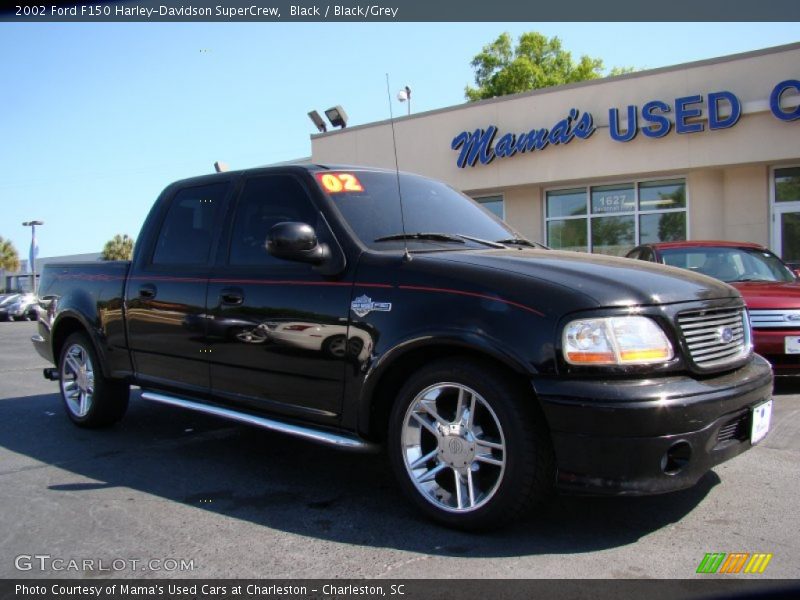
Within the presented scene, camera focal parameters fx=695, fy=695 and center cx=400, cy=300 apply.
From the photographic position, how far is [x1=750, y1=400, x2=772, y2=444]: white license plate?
323 cm

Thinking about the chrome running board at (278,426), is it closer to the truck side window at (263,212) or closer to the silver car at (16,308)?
the truck side window at (263,212)

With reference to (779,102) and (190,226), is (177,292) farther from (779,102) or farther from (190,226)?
(779,102)

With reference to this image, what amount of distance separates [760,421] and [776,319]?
133 inches

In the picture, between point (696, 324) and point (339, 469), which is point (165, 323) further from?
point (696, 324)

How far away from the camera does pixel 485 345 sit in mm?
3059

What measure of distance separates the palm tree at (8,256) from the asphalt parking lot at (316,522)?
216 feet

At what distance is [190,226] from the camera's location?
4848 mm

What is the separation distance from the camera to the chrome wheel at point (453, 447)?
316 cm

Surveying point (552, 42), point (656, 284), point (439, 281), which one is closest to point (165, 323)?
point (439, 281)

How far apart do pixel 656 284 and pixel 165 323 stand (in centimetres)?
313

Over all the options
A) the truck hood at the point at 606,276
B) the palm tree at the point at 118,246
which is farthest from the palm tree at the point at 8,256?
the truck hood at the point at 606,276

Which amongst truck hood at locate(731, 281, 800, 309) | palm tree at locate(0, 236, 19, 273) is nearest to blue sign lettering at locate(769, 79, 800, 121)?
truck hood at locate(731, 281, 800, 309)

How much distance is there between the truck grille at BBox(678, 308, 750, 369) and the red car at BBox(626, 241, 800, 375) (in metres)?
3.02
